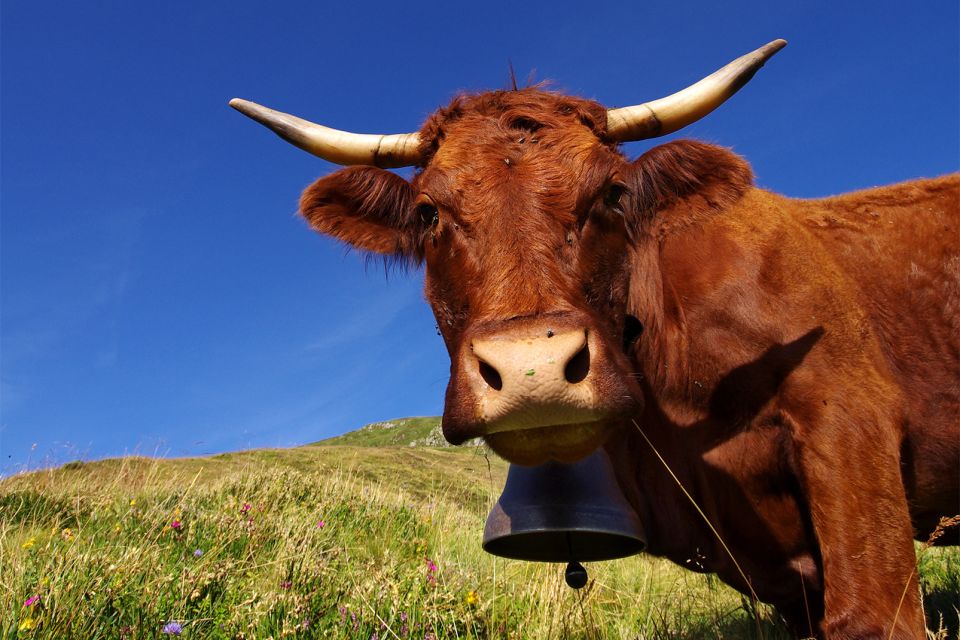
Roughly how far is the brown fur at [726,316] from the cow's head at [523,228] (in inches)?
0.6

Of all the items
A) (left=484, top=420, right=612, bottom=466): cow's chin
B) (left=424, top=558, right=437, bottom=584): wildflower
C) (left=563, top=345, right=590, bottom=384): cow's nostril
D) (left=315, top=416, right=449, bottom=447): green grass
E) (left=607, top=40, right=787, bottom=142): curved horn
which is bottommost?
(left=424, top=558, right=437, bottom=584): wildflower

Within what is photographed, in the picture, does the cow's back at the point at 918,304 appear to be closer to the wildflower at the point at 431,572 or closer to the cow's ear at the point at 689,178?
the cow's ear at the point at 689,178

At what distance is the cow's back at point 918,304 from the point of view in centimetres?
412

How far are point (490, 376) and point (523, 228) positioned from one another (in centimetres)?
76

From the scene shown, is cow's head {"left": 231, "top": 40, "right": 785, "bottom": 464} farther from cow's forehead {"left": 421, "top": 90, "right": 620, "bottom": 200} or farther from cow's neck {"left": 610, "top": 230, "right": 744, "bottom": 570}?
cow's neck {"left": 610, "top": 230, "right": 744, "bottom": 570}

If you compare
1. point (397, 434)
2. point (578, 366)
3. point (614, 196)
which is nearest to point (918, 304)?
point (614, 196)

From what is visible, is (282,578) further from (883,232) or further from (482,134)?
(883,232)

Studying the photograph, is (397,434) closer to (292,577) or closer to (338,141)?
(338,141)

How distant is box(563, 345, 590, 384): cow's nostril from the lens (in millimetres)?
2424

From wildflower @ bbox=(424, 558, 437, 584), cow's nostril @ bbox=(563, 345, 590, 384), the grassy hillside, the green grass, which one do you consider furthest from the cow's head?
the green grass

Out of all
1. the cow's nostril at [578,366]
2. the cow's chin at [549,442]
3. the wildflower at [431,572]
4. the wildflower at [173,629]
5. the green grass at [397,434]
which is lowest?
the wildflower at [173,629]

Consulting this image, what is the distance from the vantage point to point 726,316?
12.7 ft

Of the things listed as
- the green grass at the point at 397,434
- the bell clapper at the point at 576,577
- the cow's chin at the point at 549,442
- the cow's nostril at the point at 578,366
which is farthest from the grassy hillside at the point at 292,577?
the green grass at the point at 397,434

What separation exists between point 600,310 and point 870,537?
1629 mm
